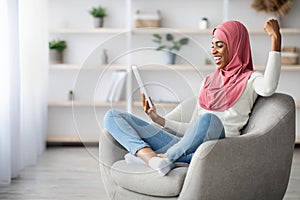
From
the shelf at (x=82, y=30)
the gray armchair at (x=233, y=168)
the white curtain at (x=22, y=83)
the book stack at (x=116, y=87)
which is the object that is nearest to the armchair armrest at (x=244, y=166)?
the gray armchair at (x=233, y=168)

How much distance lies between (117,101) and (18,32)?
1.51 metres

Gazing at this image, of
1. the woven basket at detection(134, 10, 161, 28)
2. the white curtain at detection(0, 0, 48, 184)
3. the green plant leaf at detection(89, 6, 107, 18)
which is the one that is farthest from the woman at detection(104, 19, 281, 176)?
the green plant leaf at detection(89, 6, 107, 18)

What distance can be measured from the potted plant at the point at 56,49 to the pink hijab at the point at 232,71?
9.21 feet

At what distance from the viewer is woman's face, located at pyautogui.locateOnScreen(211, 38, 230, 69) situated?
2.96 meters

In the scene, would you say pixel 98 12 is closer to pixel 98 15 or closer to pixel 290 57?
pixel 98 15

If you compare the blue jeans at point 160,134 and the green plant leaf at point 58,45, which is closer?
the blue jeans at point 160,134

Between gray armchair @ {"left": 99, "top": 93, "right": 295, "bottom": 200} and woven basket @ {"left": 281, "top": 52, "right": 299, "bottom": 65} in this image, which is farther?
woven basket @ {"left": 281, "top": 52, "right": 299, "bottom": 65}

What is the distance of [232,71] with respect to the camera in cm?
302

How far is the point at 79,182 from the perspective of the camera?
13.4 feet

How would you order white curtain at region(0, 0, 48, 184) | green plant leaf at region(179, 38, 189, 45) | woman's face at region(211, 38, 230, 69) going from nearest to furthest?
green plant leaf at region(179, 38, 189, 45) → woman's face at region(211, 38, 230, 69) → white curtain at region(0, 0, 48, 184)

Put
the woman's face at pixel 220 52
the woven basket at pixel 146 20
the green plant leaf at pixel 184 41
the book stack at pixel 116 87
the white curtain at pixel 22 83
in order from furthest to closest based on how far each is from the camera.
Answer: the woven basket at pixel 146 20 < the white curtain at pixel 22 83 < the woman's face at pixel 220 52 < the green plant leaf at pixel 184 41 < the book stack at pixel 116 87

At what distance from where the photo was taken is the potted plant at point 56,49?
559 cm

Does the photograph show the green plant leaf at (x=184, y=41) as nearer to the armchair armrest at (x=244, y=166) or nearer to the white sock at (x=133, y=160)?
the armchair armrest at (x=244, y=166)

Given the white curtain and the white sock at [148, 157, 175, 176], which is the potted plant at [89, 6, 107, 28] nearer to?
the white curtain
